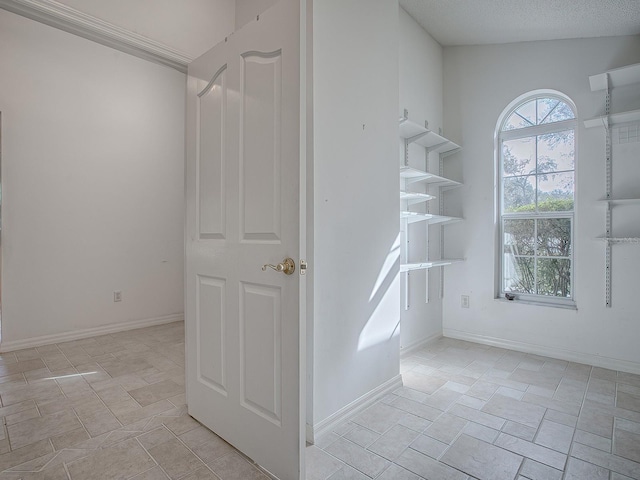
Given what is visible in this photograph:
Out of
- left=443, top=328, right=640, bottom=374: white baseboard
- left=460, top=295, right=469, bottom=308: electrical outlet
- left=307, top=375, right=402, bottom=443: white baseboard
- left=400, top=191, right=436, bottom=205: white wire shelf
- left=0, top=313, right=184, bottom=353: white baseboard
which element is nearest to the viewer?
left=307, top=375, right=402, bottom=443: white baseboard

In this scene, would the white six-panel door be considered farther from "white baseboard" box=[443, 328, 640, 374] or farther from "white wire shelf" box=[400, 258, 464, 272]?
"white baseboard" box=[443, 328, 640, 374]

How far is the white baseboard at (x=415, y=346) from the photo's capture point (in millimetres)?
3098

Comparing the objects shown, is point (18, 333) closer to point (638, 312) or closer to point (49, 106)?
point (49, 106)

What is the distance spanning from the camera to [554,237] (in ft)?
10.5

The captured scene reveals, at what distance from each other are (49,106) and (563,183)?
16.1 feet

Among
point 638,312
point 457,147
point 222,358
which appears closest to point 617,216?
point 638,312

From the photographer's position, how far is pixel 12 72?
3.27m

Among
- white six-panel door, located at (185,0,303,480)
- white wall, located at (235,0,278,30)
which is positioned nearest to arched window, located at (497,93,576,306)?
white wall, located at (235,0,278,30)

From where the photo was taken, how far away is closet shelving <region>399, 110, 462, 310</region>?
2881mm

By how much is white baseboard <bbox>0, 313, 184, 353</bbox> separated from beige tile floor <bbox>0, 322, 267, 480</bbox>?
0.41 ft

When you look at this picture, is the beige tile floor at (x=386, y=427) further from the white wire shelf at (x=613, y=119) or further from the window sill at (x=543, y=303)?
the white wire shelf at (x=613, y=119)

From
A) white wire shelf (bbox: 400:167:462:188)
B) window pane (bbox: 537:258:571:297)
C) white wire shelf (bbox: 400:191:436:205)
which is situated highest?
white wire shelf (bbox: 400:167:462:188)

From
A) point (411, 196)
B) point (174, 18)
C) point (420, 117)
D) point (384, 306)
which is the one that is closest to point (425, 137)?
point (420, 117)

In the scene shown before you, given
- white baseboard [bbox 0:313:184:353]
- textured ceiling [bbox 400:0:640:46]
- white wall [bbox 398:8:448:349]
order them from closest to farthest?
1. textured ceiling [bbox 400:0:640:46]
2. white wall [bbox 398:8:448:349]
3. white baseboard [bbox 0:313:184:353]
